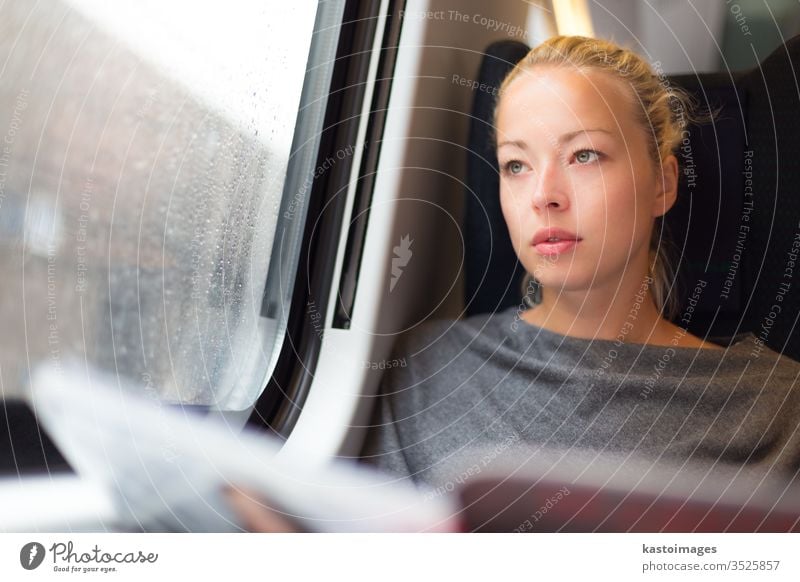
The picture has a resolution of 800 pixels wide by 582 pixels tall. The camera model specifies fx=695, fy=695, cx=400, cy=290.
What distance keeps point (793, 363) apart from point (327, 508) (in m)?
0.40

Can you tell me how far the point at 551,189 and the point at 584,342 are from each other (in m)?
0.13

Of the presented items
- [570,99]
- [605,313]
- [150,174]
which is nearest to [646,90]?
[570,99]

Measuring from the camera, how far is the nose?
540 millimetres

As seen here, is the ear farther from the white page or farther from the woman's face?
the white page

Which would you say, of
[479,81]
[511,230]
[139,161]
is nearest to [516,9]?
[479,81]

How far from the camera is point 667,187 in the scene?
55cm

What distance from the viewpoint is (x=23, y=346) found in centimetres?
54

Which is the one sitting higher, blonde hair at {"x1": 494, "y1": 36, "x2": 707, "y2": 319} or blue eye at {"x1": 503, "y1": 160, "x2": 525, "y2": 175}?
blonde hair at {"x1": 494, "y1": 36, "x2": 707, "y2": 319}

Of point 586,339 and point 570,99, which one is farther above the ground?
point 570,99

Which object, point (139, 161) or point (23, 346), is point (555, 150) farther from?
point (23, 346)

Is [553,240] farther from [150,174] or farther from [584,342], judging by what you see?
[150,174]

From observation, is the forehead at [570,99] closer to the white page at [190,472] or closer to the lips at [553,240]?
the lips at [553,240]

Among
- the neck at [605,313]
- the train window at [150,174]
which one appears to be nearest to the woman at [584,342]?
the neck at [605,313]

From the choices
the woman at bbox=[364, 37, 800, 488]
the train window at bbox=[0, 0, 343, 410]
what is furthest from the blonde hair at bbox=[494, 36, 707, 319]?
the train window at bbox=[0, 0, 343, 410]
